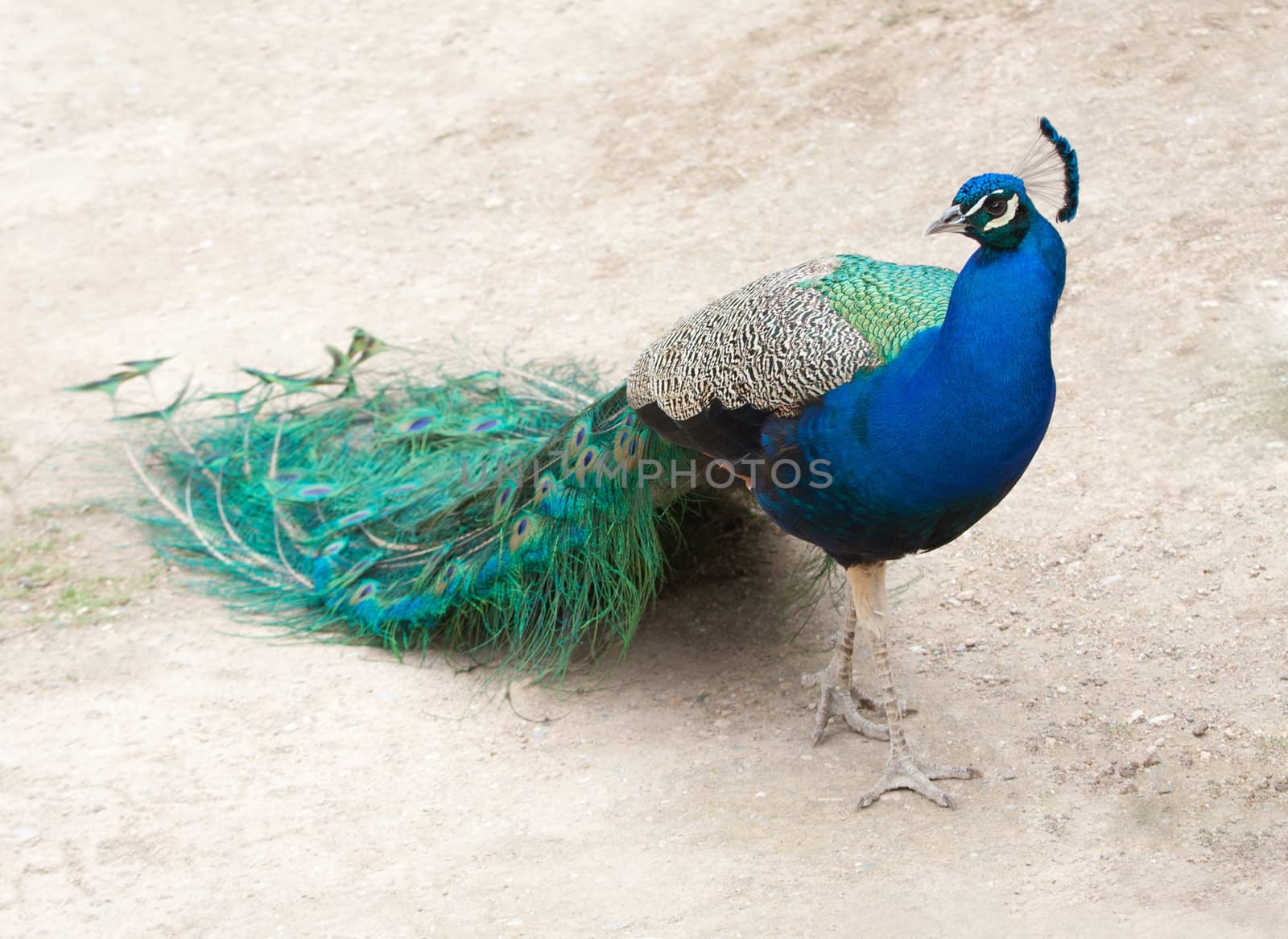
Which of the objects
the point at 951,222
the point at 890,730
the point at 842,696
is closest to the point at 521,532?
the point at 842,696

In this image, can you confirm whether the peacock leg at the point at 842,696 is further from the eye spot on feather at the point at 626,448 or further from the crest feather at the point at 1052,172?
the crest feather at the point at 1052,172

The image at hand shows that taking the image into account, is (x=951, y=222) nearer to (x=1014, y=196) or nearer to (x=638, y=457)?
(x=1014, y=196)

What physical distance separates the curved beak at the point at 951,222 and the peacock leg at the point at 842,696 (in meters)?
1.17

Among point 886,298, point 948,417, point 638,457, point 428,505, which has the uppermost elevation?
point 886,298

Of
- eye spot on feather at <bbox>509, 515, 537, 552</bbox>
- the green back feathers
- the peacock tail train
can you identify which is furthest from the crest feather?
eye spot on feather at <bbox>509, 515, 537, 552</bbox>

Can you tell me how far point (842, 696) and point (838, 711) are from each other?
54 mm

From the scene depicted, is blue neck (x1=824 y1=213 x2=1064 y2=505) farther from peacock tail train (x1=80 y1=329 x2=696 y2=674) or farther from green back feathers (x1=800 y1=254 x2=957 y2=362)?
peacock tail train (x1=80 y1=329 x2=696 y2=674)

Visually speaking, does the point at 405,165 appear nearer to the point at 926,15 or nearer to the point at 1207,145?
the point at 926,15

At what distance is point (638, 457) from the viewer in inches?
135

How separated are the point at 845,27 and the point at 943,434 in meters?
4.77

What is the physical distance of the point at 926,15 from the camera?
6.73m

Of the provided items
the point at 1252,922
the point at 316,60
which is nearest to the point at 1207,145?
the point at 1252,922

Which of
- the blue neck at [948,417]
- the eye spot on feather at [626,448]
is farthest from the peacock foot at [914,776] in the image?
the eye spot on feather at [626,448]

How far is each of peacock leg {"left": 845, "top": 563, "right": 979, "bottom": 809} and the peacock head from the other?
0.87 m
